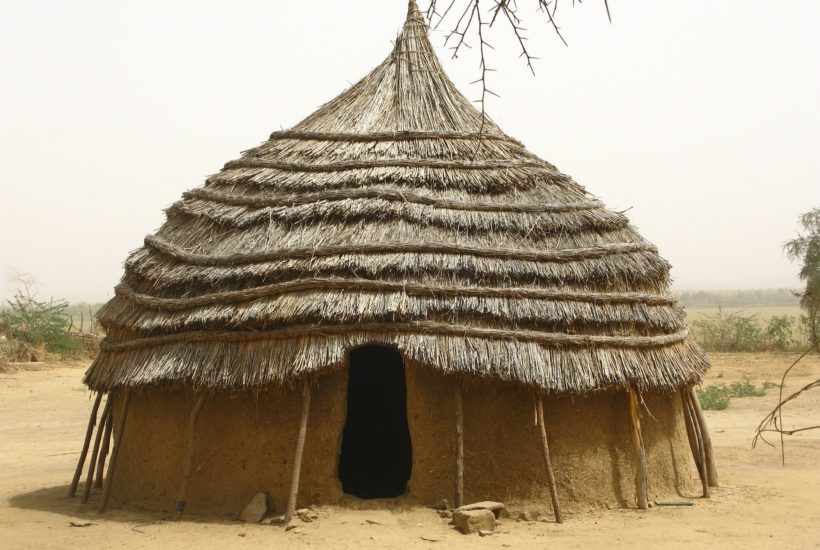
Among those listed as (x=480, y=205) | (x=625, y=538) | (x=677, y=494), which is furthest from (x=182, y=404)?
(x=677, y=494)

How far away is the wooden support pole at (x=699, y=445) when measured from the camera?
9172mm

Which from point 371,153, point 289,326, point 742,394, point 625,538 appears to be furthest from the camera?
point 742,394

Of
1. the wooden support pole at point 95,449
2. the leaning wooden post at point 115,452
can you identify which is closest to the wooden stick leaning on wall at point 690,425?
the leaning wooden post at point 115,452

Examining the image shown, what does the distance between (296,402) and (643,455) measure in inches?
131

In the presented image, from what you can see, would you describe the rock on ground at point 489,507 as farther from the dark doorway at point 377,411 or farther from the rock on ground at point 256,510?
the dark doorway at point 377,411

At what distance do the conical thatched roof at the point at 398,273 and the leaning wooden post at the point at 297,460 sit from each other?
278 millimetres

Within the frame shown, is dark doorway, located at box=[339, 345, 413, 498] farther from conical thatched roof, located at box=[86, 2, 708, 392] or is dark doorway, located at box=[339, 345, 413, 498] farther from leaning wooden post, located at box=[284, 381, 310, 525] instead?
leaning wooden post, located at box=[284, 381, 310, 525]

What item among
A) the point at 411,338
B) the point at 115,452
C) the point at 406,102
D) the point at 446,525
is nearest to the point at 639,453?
the point at 446,525

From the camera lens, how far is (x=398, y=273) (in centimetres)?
815

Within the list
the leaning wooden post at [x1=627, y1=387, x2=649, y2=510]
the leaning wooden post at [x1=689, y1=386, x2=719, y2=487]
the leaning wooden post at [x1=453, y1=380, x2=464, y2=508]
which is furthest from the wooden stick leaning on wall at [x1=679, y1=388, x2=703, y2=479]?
the leaning wooden post at [x1=453, y1=380, x2=464, y2=508]

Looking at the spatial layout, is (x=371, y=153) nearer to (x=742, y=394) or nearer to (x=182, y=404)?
(x=182, y=404)

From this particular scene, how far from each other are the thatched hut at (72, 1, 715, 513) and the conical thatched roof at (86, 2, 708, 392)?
21 millimetres

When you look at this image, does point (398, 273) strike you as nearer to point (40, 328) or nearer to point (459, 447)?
point (459, 447)

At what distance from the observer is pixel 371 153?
30.9 feet
